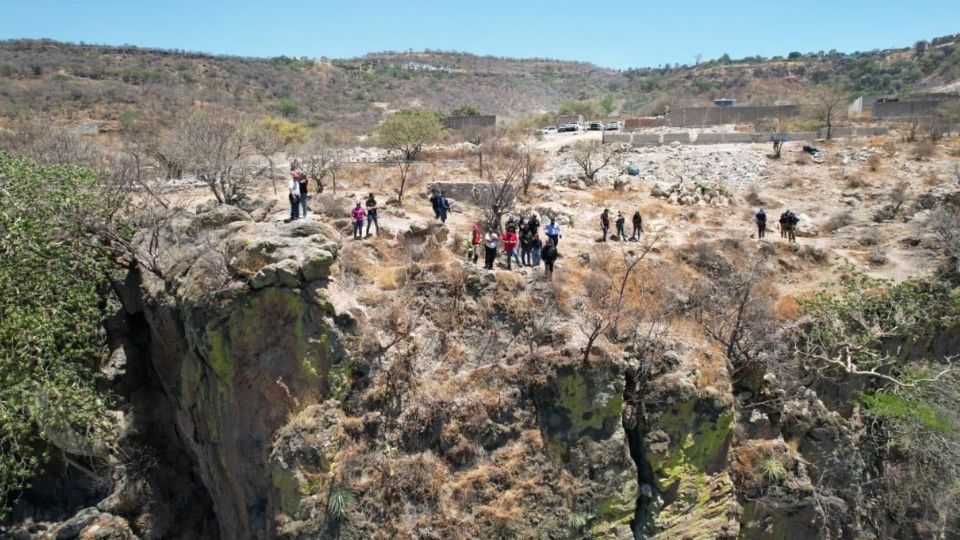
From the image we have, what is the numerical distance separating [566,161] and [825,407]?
1656cm

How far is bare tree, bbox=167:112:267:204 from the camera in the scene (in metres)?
→ 18.0

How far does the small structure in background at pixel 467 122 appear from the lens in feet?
127

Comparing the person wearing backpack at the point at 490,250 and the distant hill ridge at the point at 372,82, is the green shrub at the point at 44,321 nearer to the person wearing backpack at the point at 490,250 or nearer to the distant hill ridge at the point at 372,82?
the person wearing backpack at the point at 490,250

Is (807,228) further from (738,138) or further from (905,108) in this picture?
(905,108)

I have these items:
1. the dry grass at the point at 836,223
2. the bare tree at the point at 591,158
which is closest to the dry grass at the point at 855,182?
the dry grass at the point at 836,223

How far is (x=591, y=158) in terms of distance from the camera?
2675 cm

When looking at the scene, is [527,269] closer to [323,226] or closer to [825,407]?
[323,226]

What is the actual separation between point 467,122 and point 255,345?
29671 millimetres

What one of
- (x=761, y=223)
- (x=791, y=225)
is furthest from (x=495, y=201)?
(x=791, y=225)

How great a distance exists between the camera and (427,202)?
2062 cm

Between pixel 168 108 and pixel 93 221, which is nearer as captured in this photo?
pixel 93 221

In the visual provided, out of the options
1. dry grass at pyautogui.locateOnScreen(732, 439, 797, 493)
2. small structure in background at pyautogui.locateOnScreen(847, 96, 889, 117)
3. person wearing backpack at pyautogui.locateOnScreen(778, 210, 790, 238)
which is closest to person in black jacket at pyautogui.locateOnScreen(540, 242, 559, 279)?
dry grass at pyautogui.locateOnScreen(732, 439, 797, 493)

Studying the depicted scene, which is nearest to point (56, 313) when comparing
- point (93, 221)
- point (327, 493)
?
point (93, 221)

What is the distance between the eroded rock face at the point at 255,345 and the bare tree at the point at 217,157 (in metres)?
6.59
